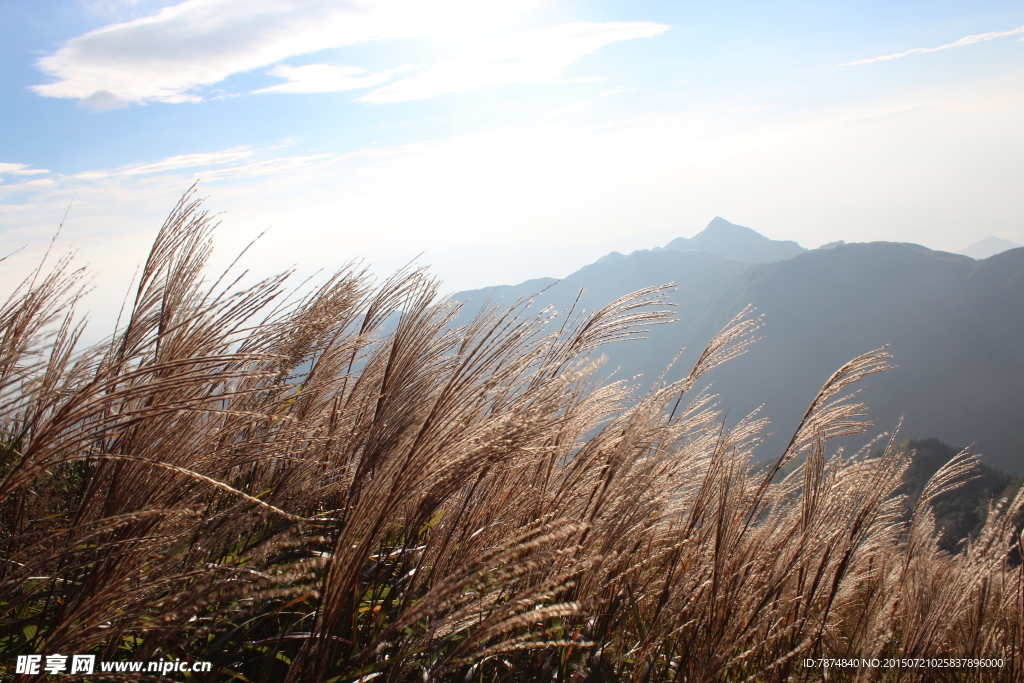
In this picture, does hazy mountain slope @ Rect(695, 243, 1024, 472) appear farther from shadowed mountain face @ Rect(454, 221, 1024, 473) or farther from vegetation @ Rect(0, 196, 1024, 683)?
vegetation @ Rect(0, 196, 1024, 683)

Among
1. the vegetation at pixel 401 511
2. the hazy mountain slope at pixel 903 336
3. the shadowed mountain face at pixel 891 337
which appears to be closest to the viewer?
the vegetation at pixel 401 511

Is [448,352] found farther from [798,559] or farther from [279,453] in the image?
[798,559]

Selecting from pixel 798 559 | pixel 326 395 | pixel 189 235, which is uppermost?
pixel 189 235

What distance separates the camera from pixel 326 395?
1815 mm

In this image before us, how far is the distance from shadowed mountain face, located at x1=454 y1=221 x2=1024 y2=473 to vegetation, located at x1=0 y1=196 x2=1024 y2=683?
95.9m

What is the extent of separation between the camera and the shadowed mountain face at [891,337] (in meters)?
109

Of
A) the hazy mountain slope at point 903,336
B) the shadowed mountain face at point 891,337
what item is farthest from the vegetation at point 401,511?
the hazy mountain slope at point 903,336

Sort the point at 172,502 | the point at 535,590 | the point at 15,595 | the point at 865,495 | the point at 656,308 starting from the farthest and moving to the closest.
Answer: the point at 656,308 → the point at 865,495 → the point at 15,595 → the point at 172,502 → the point at 535,590

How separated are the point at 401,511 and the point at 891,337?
16059cm

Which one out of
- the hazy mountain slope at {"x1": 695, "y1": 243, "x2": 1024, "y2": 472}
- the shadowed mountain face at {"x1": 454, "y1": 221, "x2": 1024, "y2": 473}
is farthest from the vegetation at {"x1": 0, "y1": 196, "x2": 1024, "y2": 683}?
the hazy mountain slope at {"x1": 695, "y1": 243, "x2": 1024, "y2": 472}

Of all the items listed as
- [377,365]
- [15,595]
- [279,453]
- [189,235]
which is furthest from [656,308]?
[15,595]

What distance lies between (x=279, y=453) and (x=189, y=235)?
0.65 m

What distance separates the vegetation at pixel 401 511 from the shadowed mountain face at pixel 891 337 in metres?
95.9

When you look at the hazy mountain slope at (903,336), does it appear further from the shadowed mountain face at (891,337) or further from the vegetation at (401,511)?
the vegetation at (401,511)
